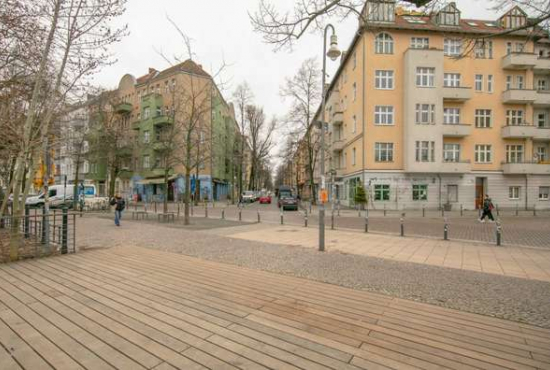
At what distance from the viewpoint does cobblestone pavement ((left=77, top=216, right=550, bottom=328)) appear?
472 centimetres

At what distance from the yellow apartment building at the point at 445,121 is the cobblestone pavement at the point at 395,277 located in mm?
→ 22798

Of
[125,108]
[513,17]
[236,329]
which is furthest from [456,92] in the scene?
[125,108]

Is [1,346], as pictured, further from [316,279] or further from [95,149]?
[95,149]

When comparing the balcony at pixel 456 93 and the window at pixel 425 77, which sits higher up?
the window at pixel 425 77

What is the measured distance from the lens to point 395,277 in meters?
6.27

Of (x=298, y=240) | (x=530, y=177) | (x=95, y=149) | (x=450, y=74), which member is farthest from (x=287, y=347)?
(x=530, y=177)

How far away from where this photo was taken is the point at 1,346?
10.6 feet

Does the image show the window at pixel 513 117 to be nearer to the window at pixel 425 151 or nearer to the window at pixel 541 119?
the window at pixel 541 119

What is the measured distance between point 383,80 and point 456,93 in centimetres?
740

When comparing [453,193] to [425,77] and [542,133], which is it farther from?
[425,77]

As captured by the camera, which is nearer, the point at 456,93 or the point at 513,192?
the point at 456,93

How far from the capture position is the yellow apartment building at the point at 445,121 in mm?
30375

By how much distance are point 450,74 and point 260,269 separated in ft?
114

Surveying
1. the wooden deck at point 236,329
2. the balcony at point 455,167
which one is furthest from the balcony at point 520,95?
the wooden deck at point 236,329
